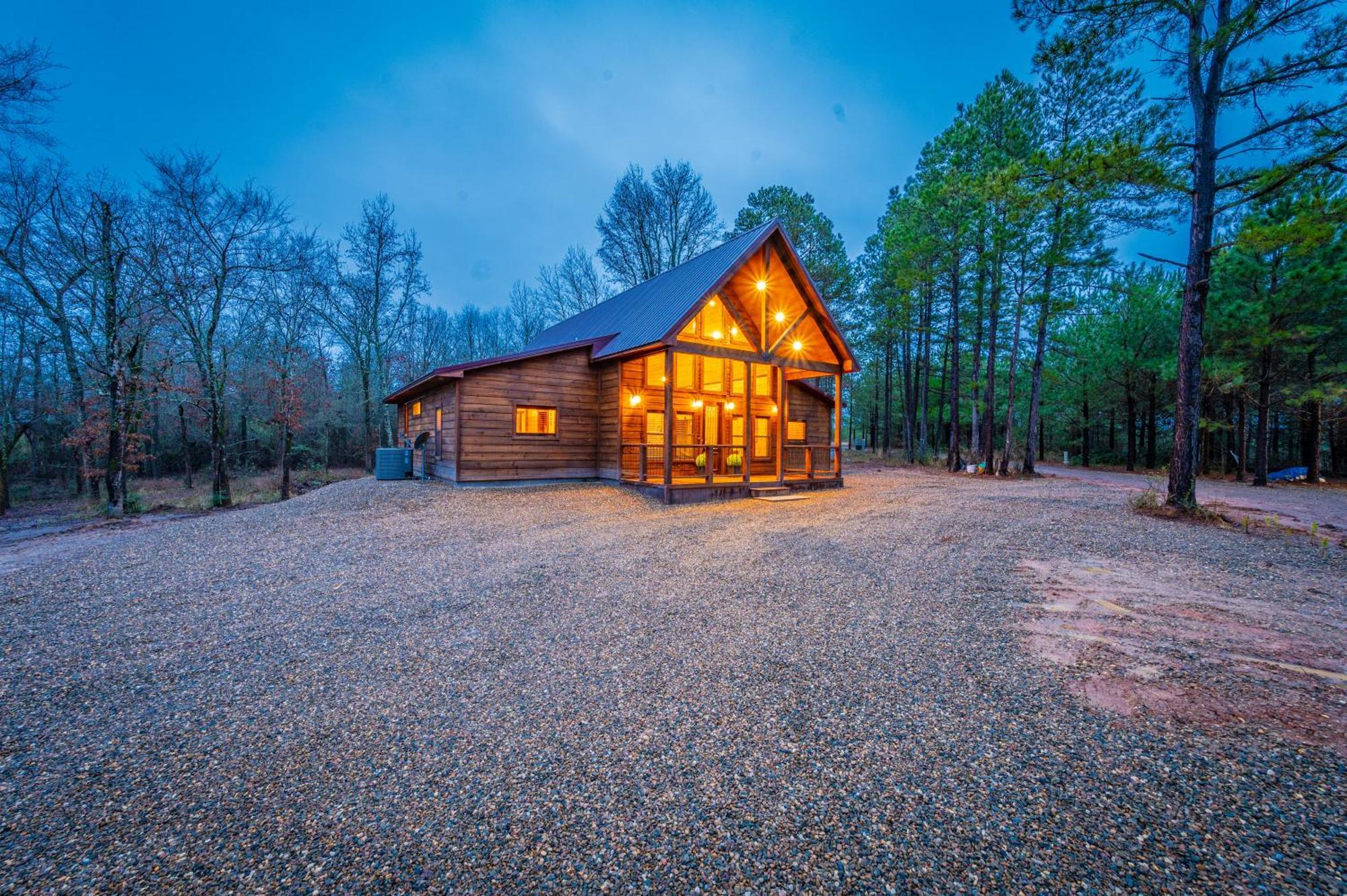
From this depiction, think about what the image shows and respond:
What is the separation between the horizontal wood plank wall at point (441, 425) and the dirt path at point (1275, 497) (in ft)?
55.1

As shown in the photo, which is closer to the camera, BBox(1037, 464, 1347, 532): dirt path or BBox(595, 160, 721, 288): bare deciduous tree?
BBox(1037, 464, 1347, 532): dirt path

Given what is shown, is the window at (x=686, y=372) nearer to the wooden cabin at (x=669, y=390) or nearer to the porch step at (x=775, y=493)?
the wooden cabin at (x=669, y=390)

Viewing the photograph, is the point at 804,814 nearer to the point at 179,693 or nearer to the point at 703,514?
the point at 179,693

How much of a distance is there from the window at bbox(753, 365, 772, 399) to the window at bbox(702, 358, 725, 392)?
3.32 ft

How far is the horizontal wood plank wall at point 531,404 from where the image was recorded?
11.7 metres

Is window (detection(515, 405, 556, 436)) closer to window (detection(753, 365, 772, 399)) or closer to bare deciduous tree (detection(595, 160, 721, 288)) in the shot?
window (detection(753, 365, 772, 399))

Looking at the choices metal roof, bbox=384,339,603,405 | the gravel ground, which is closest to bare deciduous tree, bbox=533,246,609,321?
metal roof, bbox=384,339,603,405

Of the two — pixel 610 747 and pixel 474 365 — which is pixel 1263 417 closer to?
pixel 610 747

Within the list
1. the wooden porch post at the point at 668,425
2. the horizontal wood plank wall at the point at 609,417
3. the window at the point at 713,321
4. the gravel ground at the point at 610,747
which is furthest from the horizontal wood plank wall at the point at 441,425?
the gravel ground at the point at 610,747

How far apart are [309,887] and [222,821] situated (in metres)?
0.67

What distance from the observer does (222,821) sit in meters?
1.98

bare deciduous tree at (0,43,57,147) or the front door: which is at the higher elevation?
bare deciduous tree at (0,43,57,147)

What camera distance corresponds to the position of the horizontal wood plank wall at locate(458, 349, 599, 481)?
11.7 metres

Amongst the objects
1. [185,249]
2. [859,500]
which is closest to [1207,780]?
[859,500]
